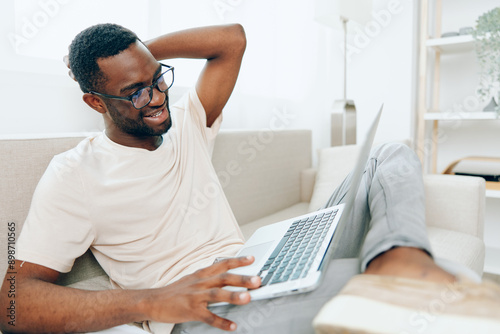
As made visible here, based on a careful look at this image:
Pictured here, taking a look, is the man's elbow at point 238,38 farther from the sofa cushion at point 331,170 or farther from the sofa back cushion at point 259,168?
the sofa cushion at point 331,170

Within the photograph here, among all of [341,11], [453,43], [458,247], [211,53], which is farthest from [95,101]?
[453,43]

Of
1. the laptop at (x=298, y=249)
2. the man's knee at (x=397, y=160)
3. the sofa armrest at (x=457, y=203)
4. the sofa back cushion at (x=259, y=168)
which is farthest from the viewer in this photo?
the sofa back cushion at (x=259, y=168)

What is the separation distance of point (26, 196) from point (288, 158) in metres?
1.19

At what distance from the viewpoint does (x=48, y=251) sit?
67 cm

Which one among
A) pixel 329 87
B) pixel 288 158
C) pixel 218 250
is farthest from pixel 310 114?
pixel 218 250

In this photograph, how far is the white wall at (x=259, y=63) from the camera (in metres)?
1.01

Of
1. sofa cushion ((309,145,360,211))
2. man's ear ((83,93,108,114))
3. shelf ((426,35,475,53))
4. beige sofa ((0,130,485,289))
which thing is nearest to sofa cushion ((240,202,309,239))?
beige sofa ((0,130,485,289))

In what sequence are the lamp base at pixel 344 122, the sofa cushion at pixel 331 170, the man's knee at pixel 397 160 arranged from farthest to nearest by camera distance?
the lamp base at pixel 344 122 < the sofa cushion at pixel 331 170 < the man's knee at pixel 397 160

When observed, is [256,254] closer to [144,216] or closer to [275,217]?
[144,216]

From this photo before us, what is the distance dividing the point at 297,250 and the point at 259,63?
139cm

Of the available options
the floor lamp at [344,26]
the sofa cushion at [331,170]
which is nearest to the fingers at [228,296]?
the sofa cushion at [331,170]

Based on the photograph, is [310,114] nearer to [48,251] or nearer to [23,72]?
[23,72]

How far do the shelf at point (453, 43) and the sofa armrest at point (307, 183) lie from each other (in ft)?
3.02

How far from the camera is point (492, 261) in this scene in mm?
1833
